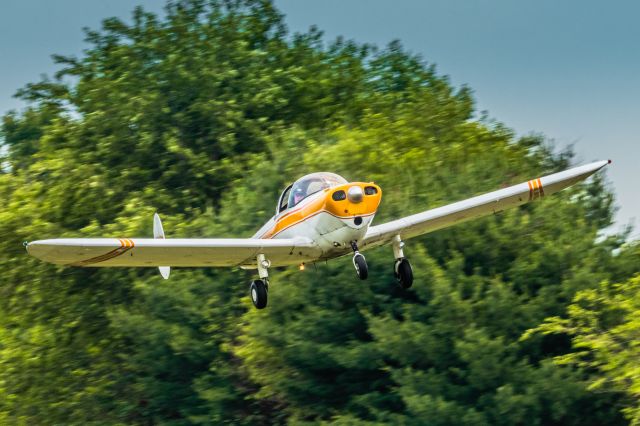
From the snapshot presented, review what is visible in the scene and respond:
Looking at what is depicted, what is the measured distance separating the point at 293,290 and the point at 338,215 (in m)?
13.6

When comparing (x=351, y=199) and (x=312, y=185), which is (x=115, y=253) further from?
(x=351, y=199)

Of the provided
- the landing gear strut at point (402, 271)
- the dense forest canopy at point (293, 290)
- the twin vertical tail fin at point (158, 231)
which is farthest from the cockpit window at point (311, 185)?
the dense forest canopy at point (293, 290)

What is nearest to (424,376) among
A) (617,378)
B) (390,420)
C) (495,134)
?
(390,420)

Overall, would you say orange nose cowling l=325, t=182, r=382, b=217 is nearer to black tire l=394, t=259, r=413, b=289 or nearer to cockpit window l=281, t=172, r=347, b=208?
cockpit window l=281, t=172, r=347, b=208

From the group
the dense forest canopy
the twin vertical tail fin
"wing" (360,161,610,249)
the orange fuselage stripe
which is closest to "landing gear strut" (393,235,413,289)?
"wing" (360,161,610,249)

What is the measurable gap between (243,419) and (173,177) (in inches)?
524

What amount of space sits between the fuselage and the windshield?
0.26m

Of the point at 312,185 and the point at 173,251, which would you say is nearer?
the point at 173,251

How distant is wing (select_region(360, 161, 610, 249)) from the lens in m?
20.8

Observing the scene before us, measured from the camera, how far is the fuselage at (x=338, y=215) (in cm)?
1933

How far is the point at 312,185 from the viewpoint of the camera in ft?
67.8

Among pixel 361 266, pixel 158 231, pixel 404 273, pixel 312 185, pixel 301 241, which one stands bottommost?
pixel 404 273

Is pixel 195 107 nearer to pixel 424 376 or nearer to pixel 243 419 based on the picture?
pixel 243 419

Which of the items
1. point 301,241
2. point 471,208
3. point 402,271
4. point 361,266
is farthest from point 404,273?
point 471,208
